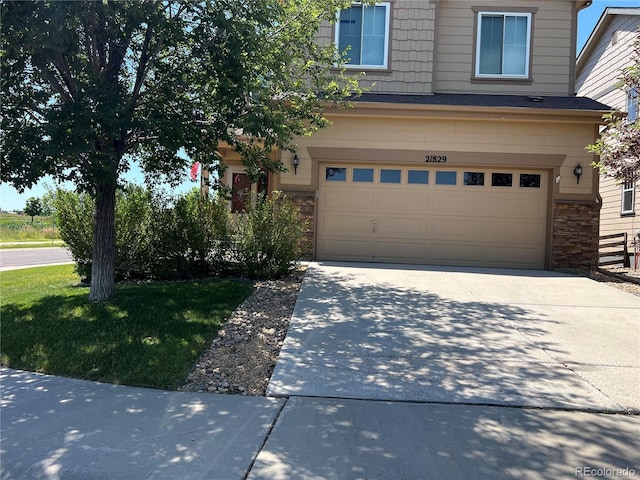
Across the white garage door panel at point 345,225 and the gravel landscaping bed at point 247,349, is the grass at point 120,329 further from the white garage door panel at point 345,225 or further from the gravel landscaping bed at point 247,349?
the white garage door panel at point 345,225

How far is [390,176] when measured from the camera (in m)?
11.8

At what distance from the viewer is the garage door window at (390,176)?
1178 cm

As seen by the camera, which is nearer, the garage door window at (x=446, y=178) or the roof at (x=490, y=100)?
the roof at (x=490, y=100)

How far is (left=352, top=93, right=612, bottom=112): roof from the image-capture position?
1127 cm

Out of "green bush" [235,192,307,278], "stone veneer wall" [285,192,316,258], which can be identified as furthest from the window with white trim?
"green bush" [235,192,307,278]

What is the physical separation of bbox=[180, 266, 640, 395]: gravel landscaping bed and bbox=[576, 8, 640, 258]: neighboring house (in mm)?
12667

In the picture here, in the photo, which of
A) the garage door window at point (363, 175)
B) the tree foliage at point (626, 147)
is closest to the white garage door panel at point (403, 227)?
the garage door window at point (363, 175)

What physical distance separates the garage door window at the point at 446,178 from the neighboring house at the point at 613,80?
6661 millimetres

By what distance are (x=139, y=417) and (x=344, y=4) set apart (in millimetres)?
7142

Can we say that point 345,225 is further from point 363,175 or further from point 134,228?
point 134,228

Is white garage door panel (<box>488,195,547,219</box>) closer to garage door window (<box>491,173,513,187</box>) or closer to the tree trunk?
garage door window (<box>491,173,513,187</box>)

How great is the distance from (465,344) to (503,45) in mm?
10211

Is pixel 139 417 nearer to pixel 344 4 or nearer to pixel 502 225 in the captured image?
pixel 344 4

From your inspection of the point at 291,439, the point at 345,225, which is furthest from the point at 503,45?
the point at 291,439
